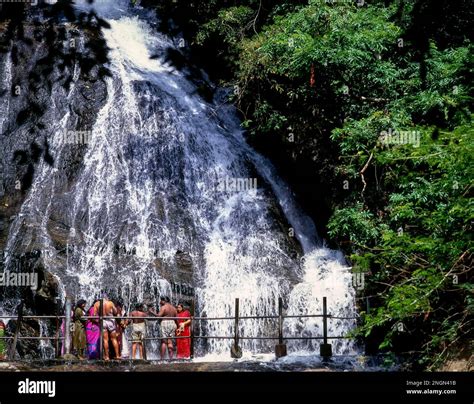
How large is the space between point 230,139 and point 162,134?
163 centimetres

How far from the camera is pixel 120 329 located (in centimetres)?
1288

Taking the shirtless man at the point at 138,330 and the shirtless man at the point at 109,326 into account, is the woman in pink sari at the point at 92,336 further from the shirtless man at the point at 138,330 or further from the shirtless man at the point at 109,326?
the shirtless man at the point at 138,330

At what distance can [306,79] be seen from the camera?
15.3 meters

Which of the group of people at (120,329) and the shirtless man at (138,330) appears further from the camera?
the shirtless man at (138,330)

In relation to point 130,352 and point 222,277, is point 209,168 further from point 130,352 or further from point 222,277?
point 130,352

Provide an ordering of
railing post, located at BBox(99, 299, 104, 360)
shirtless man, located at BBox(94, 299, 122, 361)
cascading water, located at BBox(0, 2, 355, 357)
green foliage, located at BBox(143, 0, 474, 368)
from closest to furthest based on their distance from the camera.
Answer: green foliage, located at BBox(143, 0, 474, 368)
railing post, located at BBox(99, 299, 104, 360)
shirtless man, located at BBox(94, 299, 122, 361)
cascading water, located at BBox(0, 2, 355, 357)

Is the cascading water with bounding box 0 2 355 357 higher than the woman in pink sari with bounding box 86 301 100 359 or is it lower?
higher

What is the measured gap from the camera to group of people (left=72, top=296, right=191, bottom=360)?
1249 cm

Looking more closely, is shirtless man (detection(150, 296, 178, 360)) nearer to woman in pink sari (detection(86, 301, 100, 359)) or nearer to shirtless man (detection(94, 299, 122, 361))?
shirtless man (detection(94, 299, 122, 361))

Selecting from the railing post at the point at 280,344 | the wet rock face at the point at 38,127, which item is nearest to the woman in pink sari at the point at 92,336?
the wet rock face at the point at 38,127

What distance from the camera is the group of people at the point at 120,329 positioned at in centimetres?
1249

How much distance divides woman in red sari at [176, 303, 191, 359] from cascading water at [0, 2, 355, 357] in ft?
2.51

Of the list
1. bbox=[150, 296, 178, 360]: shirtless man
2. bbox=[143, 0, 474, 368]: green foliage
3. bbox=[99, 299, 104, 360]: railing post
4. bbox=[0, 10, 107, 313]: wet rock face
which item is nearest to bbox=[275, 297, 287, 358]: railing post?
bbox=[143, 0, 474, 368]: green foliage
